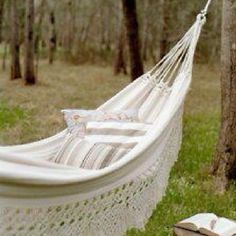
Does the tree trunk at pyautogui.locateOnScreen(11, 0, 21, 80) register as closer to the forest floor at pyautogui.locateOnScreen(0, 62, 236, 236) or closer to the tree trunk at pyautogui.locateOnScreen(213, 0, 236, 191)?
the forest floor at pyautogui.locateOnScreen(0, 62, 236, 236)

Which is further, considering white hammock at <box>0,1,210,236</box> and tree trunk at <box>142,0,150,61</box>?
tree trunk at <box>142,0,150,61</box>

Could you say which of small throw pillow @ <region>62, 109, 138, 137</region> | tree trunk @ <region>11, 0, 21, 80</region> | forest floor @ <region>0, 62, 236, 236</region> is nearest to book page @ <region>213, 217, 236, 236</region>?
forest floor @ <region>0, 62, 236, 236</region>

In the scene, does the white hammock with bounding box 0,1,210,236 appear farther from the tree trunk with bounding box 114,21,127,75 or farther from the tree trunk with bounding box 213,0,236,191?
the tree trunk with bounding box 114,21,127,75

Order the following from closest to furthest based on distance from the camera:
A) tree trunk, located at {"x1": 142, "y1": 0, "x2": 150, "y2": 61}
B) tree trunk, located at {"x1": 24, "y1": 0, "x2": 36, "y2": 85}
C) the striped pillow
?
the striped pillow, tree trunk, located at {"x1": 24, "y1": 0, "x2": 36, "y2": 85}, tree trunk, located at {"x1": 142, "y1": 0, "x2": 150, "y2": 61}

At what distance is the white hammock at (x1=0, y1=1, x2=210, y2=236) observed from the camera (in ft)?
7.42

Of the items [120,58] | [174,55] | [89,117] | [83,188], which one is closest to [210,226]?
[83,188]

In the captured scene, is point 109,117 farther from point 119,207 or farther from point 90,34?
point 90,34

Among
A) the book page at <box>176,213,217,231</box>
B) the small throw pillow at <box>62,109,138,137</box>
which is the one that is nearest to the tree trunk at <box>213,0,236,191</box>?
the small throw pillow at <box>62,109,138,137</box>

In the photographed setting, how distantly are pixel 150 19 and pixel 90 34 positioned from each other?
6077 mm

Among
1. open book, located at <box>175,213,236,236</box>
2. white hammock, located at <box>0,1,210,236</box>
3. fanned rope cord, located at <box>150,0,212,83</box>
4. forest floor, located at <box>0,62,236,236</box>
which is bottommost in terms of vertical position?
forest floor, located at <box>0,62,236,236</box>

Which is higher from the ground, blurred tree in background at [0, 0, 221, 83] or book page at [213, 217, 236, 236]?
blurred tree in background at [0, 0, 221, 83]

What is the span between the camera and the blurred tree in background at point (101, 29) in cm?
1181

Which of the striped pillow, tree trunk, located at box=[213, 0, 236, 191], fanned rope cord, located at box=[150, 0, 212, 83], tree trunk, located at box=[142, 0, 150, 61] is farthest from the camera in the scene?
tree trunk, located at box=[142, 0, 150, 61]

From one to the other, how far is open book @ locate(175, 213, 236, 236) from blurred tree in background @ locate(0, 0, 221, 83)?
593cm
